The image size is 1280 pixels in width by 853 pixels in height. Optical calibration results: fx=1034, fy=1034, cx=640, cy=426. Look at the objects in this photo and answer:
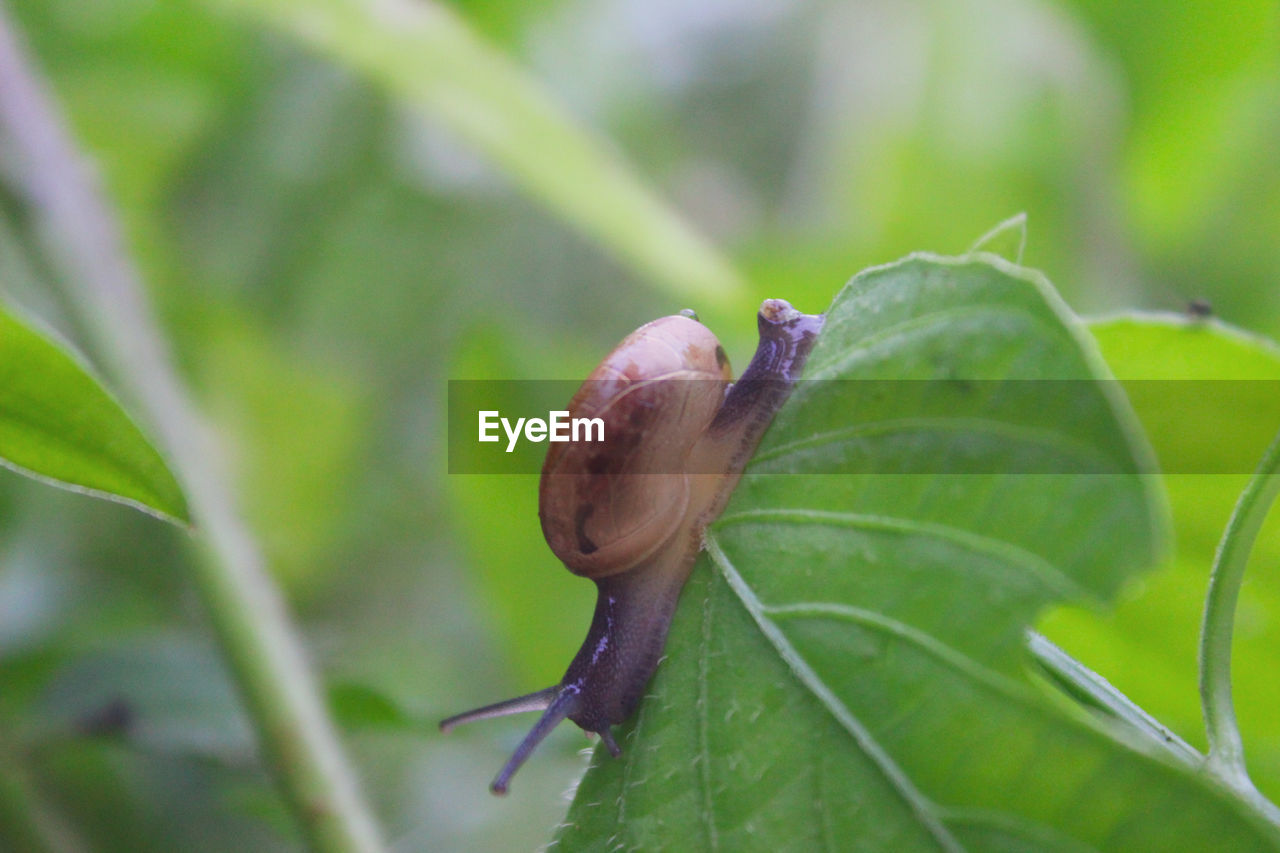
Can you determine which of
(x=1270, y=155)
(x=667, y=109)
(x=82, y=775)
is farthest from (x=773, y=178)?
(x=82, y=775)

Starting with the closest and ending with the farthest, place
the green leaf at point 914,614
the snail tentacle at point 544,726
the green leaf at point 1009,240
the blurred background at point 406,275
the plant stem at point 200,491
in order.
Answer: the green leaf at point 914,614, the green leaf at point 1009,240, the snail tentacle at point 544,726, the plant stem at point 200,491, the blurred background at point 406,275

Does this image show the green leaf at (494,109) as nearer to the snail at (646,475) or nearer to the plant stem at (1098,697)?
the snail at (646,475)

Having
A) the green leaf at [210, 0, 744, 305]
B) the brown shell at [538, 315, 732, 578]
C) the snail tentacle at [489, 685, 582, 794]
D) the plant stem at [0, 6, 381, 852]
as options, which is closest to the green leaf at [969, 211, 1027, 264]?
the brown shell at [538, 315, 732, 578]

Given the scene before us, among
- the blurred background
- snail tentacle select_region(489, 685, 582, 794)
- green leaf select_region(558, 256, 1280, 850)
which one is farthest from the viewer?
the blurred background

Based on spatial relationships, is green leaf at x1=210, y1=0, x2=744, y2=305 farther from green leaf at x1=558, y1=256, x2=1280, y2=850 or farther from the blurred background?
green leaf at x1=558, y1=256, x2=1280, y2=850

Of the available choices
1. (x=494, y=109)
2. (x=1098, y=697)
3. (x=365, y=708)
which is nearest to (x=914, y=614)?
(x=1098, y=697)

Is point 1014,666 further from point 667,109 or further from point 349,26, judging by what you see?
point 667,109

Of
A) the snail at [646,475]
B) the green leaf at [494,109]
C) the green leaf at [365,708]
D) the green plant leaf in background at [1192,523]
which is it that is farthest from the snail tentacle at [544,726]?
the green leaf at [494,109]

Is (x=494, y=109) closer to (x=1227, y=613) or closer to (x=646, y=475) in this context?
(x=646, y=475)
